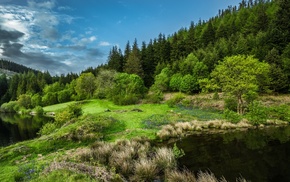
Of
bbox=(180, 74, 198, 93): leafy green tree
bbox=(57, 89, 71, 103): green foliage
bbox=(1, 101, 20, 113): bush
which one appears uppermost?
bbox=(180, 74, 198, 93): leafy green tree

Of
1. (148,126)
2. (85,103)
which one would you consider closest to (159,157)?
(148,126)

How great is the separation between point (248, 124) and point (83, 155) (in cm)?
2471

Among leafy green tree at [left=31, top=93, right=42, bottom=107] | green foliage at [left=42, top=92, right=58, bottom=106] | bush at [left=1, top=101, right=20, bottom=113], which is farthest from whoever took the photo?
bush at [left=1, top=101, right=20, bottom=113]

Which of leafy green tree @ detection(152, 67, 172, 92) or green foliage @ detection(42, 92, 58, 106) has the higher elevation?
leafy green tree @ detection(152, 67, 172, 92)

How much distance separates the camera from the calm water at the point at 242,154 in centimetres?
1484

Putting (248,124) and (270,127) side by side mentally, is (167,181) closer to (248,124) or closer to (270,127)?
(248,124)

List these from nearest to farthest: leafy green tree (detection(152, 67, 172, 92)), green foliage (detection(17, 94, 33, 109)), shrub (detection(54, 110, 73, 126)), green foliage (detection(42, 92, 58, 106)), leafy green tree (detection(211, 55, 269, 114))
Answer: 1. shrub (detection(54, 110, 73, 126))
2. leafy green tree (detection(211, 55, 269, 114))
3. leafy green tree (detection(152, 67, 172, 92))
4. green foliage (detection(42, 92, 58, 106))
5. green foliage (detection(17, 94, 33, 109))

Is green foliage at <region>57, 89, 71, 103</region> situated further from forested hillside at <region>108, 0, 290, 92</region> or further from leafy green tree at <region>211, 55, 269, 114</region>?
leafy green tree at <region>211, 55, 269, 114</region>

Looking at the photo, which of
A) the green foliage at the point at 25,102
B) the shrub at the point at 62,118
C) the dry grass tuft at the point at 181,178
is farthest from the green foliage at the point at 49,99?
the dry grass tuft at the point at 181,178

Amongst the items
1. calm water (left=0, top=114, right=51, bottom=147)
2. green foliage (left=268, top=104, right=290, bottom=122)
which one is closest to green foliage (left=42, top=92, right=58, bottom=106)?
calm water (left=0, top=114, right=51, bottom=147)

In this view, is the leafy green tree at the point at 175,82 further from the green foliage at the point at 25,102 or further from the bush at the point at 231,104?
the green foliage at the point at 25,102

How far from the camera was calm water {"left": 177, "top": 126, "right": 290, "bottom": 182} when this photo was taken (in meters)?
14.8

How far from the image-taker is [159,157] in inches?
630

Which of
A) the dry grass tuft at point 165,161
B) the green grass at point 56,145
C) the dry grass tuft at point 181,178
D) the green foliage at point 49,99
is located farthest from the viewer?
the green foliage at point 49,99
